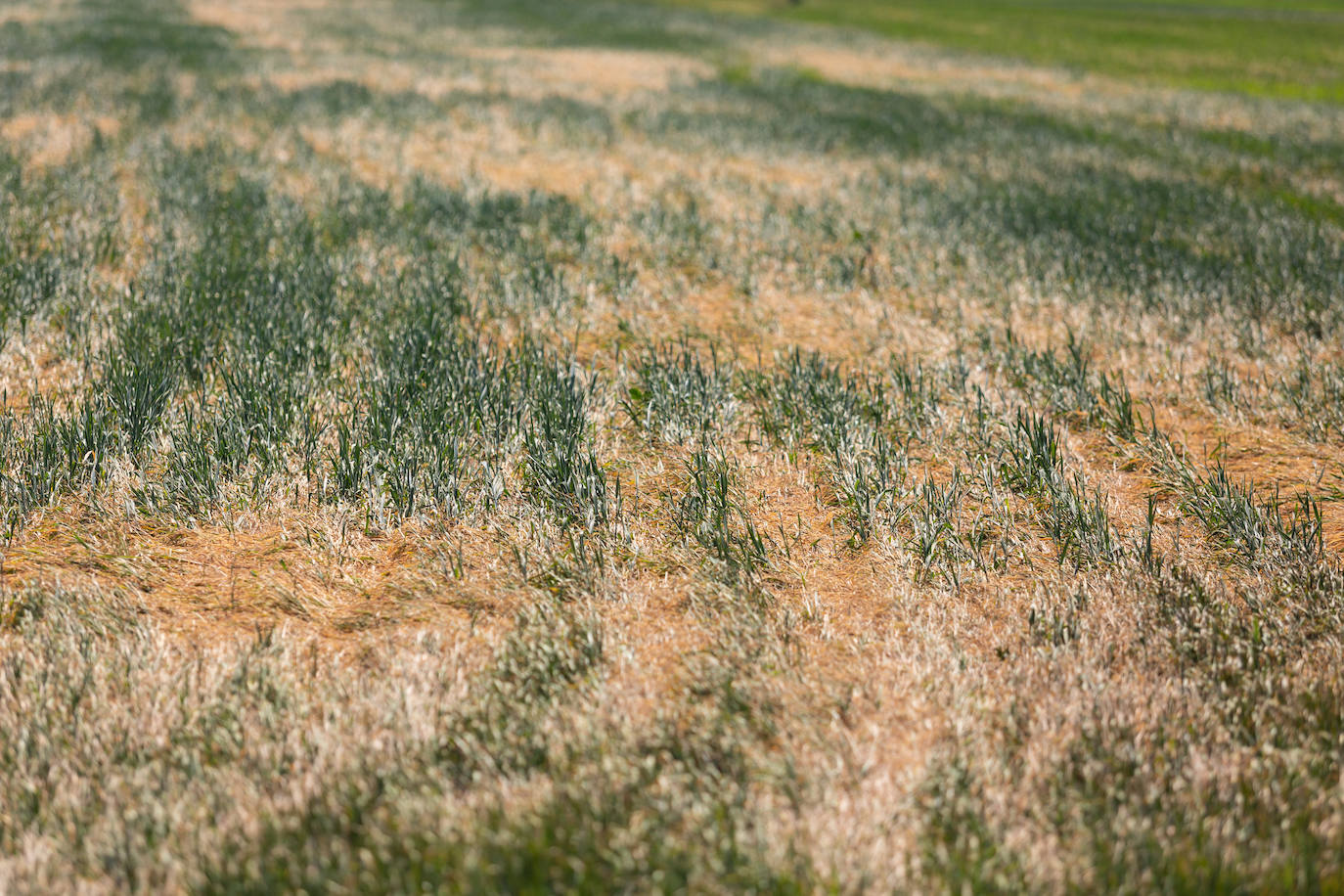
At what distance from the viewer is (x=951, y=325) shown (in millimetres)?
4762

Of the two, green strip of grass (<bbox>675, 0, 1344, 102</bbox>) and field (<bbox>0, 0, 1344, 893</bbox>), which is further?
green strip of grass (<bbox>675, 0, 1344, 102</bbox>)

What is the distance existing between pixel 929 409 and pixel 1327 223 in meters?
5.03

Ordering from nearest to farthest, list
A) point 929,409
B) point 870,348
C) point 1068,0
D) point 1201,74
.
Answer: point 929,409 < point 870,348 < point 1201,74 < point 1068,0

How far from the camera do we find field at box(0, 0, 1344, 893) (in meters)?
1.77

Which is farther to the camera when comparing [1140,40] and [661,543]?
[1140,40]

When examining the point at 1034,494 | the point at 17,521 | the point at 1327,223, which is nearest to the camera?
the point at 17,521

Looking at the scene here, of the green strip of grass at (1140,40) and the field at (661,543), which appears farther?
the green strip of grass at (1140,40)

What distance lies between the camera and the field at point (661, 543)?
1.77 metres

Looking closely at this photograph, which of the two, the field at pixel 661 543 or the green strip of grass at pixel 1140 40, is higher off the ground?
the green strip of grass at pixel 1140 40

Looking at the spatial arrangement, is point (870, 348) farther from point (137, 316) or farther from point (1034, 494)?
point (137, 316)

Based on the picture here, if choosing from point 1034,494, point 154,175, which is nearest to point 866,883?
point 1034,494

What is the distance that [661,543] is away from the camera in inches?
110

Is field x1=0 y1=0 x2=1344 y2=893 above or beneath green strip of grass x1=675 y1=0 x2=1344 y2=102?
beneath

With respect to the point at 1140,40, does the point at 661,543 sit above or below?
below
